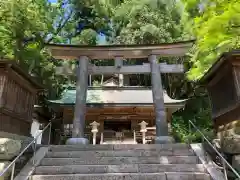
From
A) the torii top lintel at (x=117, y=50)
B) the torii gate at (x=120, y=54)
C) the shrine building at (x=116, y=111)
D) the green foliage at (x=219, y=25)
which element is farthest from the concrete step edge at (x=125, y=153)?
the shrine building at (x=116, y=111)

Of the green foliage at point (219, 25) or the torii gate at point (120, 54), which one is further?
the torii gate at point (120, 54)

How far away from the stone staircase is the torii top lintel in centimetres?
442

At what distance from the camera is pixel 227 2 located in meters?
6.61

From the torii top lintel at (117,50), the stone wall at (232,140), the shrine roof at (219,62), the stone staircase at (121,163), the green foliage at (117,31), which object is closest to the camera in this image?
the stone wall at (232,140)

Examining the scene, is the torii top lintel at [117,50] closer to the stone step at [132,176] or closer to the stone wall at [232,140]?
the stone wall at [232,140]

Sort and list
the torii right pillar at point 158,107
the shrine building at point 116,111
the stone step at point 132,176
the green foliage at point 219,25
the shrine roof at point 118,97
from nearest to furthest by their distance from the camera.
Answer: the stone step at point 132,176 < the green foliage at point 219,25 < the torii right pillar at point 158,107 < the shrine building at point 116,111 < the shrine roof at point 118,97

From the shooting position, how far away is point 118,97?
15.6 m

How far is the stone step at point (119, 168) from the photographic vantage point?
5368 mm

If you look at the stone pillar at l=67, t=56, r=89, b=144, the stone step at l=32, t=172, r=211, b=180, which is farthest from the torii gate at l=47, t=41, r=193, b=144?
the stone step at l=32, t=172, r=211, b=180

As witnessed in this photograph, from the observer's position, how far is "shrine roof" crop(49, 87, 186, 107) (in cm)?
1388

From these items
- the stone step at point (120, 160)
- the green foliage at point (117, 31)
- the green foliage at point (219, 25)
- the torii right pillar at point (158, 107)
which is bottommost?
the stone step at point (120, 160)

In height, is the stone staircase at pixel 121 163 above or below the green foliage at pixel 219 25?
below

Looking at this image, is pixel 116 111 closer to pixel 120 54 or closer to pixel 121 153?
pixel 120 54

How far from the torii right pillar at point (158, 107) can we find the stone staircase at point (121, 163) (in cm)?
125
